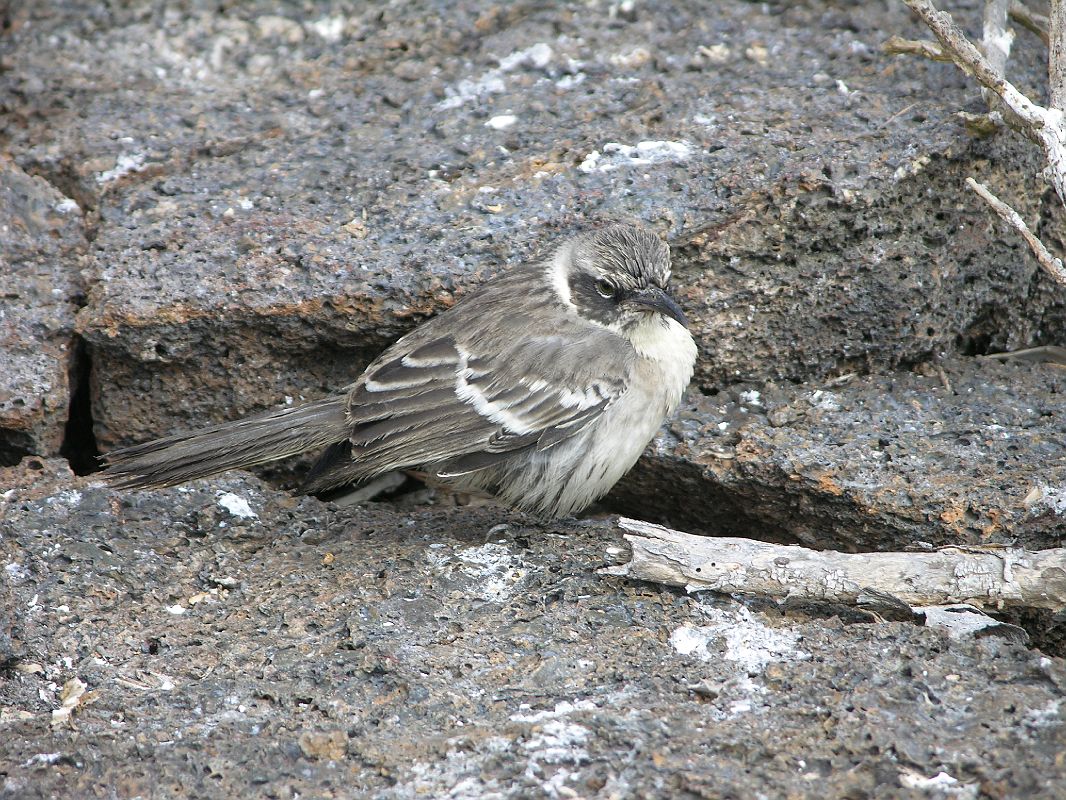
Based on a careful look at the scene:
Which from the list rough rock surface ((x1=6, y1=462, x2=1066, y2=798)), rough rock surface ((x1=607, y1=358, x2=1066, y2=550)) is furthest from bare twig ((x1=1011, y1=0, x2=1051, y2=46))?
rough rock surface ((x1=6, y1=462, x2=1066, y2=798))

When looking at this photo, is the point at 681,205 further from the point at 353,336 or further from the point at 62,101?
the point at 62,101

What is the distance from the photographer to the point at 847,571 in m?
3.60

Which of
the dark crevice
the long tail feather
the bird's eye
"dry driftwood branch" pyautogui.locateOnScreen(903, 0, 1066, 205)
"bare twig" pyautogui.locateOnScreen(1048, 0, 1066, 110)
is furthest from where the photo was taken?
the dark crevice

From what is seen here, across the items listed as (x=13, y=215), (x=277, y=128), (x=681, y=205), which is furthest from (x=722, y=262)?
(x=13, y=215)

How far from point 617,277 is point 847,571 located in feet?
4.62

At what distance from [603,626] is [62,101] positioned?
11.4ft

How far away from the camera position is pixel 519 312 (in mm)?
4379

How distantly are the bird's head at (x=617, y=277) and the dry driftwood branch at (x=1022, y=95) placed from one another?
4.52ft

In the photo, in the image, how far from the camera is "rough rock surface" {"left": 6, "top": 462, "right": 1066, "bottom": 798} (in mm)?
2926

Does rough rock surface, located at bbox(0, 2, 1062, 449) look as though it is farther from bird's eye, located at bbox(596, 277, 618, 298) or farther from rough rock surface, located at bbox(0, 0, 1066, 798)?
bird's eye, located at bbox(596, 277, 618, 298)

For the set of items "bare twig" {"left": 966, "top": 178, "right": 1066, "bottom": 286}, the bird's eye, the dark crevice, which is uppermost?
"bare twig" {"left": 966, "top": 178, "right": 1066, "bottom": 286}

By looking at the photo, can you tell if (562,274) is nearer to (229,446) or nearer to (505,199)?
(505,199)

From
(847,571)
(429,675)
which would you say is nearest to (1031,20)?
(847,571)

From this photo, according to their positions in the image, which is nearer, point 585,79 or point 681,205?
point 681,205
